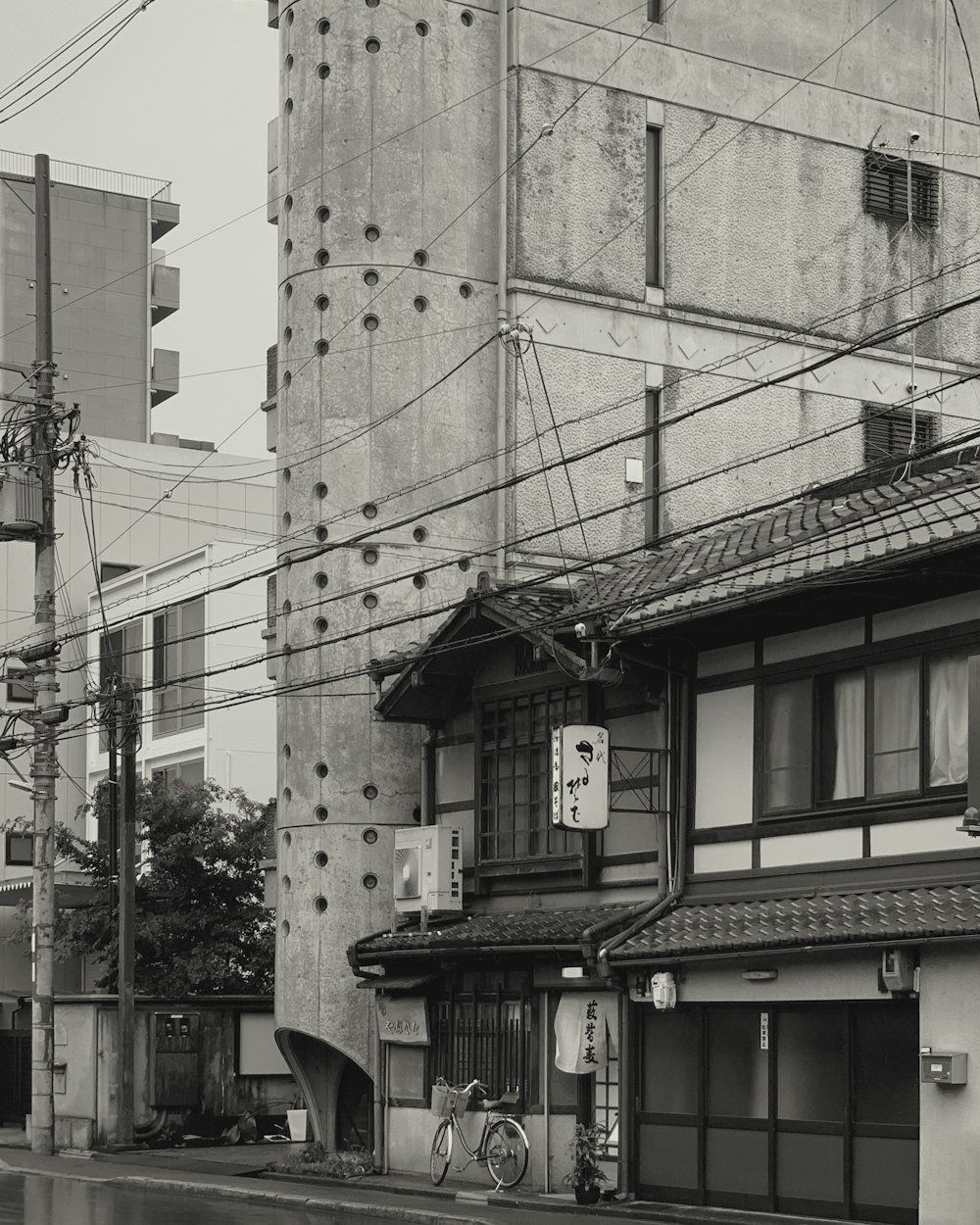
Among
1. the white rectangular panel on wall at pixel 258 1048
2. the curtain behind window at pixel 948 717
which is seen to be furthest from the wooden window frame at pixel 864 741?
the white rectangular panel on wall at pixel 258 1048

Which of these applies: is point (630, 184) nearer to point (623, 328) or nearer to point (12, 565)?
point (623, 328)

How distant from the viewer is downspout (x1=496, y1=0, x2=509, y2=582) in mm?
31469

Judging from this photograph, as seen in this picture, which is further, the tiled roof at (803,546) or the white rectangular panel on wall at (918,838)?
the tiled roof at (803,546)

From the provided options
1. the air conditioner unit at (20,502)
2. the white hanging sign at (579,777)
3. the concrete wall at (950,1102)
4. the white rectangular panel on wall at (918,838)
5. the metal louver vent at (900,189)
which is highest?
the metal louver vent at (900,189)

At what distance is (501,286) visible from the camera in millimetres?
31922

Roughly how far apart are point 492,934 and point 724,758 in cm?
414

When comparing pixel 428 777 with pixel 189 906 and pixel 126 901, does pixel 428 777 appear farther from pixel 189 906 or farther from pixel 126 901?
pixel 189 906

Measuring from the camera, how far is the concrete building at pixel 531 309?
30125 millimetres

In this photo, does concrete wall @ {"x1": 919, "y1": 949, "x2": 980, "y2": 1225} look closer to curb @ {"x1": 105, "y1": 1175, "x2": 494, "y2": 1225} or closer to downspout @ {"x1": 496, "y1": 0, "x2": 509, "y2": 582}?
curb @ {"x1": 105, "y1": 1175, "x2": 494, "y2": 1225}

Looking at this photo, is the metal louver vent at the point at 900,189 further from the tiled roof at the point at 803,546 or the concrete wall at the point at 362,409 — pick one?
the tiled roof at the point at 803,546

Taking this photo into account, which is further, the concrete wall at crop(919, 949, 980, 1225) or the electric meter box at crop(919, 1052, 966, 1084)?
the electric meter box at crop(919, 1052, 966, 1084)

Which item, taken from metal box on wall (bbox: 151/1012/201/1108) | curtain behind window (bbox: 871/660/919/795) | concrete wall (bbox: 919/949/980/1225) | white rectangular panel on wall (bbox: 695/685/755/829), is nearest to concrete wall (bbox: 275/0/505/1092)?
metal box on wall (bbox: 151/1012/201/1108)

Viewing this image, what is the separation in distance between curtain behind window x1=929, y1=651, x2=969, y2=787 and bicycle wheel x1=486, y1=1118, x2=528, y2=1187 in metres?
8.11

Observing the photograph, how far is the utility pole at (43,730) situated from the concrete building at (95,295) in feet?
127
